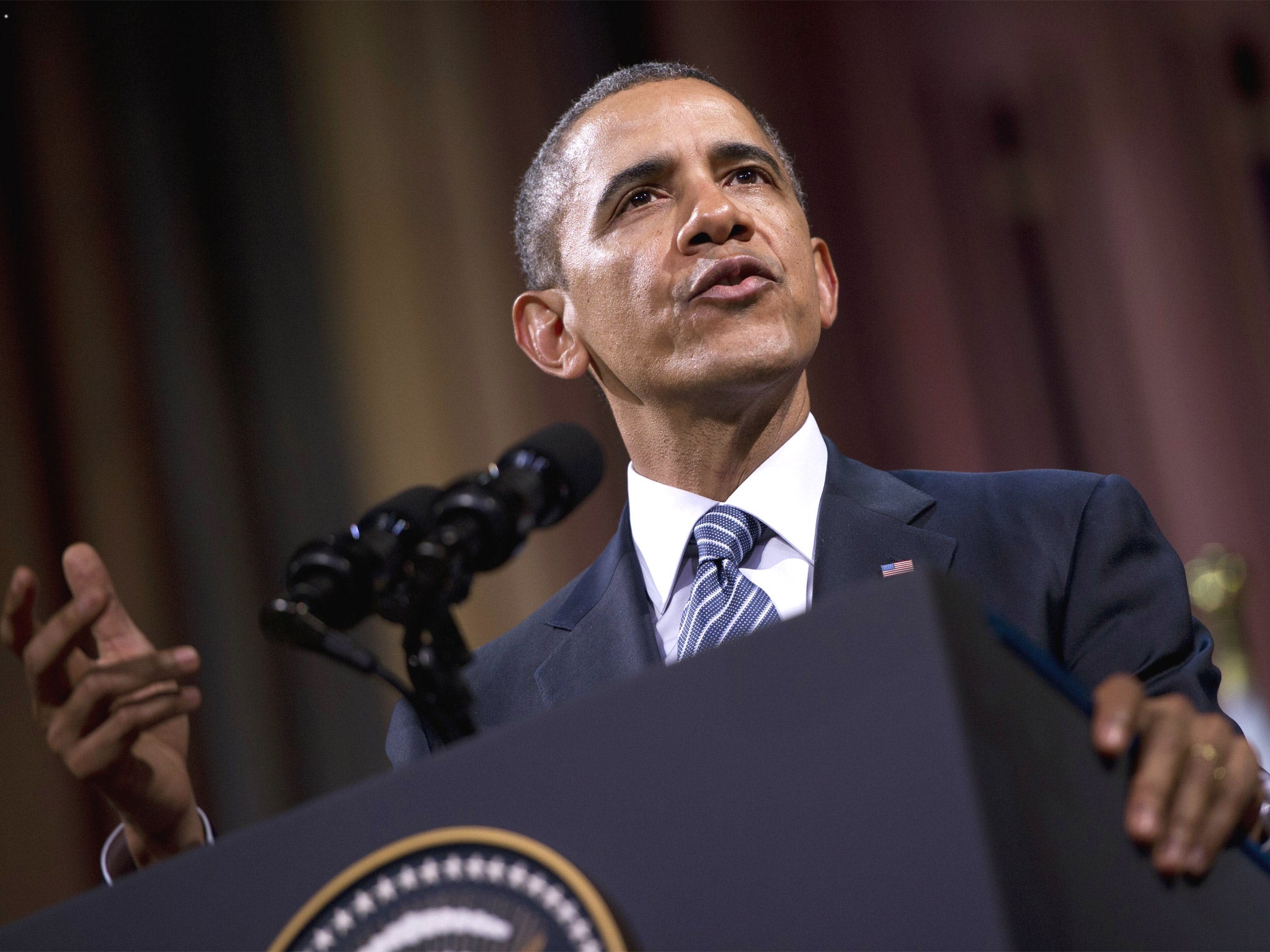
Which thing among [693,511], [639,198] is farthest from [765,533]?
[639,198]

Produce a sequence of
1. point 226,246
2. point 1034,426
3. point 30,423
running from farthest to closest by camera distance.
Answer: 1. point 1034,426
2. point 226,246
3. point 30,423

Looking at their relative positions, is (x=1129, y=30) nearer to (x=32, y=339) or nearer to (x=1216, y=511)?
(x=1216, y=511)

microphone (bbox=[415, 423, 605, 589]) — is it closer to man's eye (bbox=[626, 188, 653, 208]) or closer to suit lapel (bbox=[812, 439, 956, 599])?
suit lapel (bbox=[812, 439, 956, 599])

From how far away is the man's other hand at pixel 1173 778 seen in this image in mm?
689

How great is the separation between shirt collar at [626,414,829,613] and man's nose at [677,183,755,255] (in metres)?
0.30

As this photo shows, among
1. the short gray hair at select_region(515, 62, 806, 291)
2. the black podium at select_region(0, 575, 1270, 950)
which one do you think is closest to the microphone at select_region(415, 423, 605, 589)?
the black podium at select_region(0, 575, 1270, 950)

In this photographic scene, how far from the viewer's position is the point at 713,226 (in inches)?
64.3

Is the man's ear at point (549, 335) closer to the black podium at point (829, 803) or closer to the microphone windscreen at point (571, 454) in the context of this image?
the microphone windscreen at point (571, 454)

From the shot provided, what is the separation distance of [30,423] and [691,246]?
6.19 feet

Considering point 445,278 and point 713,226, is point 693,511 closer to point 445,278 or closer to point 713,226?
point 713,226

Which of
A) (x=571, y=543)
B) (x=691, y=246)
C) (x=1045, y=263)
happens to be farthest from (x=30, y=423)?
(x=1045, y=263)

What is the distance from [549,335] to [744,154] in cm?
44

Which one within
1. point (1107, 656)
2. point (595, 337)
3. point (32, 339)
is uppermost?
point (32, 339)

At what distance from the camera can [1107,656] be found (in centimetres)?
132
